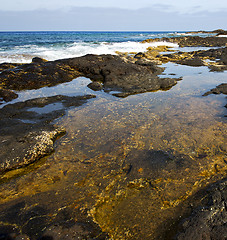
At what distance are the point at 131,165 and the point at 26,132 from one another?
8.45 feet

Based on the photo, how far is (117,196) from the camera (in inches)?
108

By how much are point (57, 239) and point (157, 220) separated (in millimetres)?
1280

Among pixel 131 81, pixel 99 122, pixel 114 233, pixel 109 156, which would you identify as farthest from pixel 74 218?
pixel 131 81

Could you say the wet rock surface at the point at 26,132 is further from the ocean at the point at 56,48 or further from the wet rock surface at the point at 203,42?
the wet rock surface at the point at 203,42

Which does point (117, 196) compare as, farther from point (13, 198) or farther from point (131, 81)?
point (131, 81)

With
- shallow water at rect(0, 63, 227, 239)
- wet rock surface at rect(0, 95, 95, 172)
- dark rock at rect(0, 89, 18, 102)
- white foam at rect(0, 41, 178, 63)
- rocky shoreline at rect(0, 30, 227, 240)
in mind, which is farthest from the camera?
white foam at rect(0, 41, 178, 63)

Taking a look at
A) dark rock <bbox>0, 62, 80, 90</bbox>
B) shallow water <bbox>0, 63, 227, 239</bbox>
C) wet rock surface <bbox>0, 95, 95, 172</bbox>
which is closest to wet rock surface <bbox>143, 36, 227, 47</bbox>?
dark rock <bbox>0, 62, 80, 90</bbox>

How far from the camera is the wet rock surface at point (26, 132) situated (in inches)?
137

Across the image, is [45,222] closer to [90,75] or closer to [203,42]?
[90,75]

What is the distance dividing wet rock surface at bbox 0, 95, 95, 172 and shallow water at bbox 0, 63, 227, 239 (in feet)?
0.91

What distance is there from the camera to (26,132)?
407 centimetres

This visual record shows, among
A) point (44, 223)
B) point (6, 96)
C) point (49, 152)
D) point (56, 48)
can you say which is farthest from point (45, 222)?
point (56, 48)

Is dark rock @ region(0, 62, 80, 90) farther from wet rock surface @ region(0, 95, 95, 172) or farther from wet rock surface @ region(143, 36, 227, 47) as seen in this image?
wet rock surface @ region(143, 36, 227, 47)

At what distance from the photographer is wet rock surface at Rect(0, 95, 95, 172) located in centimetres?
347
